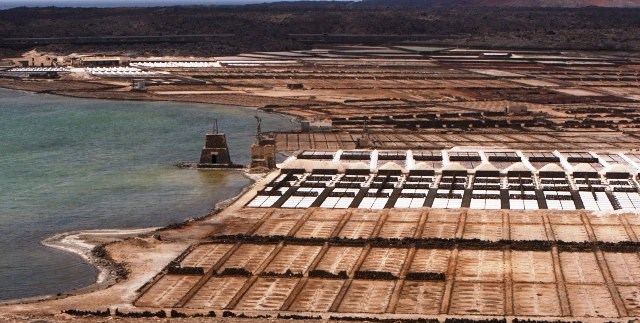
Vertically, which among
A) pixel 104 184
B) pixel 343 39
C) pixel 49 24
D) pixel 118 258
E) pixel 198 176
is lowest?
pixel 118 258

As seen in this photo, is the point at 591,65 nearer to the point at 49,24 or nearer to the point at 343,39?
the point at 343,39

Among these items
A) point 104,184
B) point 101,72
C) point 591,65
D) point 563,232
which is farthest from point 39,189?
point 591,65

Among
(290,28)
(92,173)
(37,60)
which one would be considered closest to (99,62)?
(37,60)

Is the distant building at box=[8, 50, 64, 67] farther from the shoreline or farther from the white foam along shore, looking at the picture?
the white foam along shore

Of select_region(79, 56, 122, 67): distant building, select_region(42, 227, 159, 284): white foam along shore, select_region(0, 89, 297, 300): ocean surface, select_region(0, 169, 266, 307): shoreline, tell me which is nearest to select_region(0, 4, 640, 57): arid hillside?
select_region(79, 56, 122, 67): distant building

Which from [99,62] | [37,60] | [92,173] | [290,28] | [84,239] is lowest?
[84,239]

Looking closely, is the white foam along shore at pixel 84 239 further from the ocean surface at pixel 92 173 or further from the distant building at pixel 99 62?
the distant building at pixel 99 62

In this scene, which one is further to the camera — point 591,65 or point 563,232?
point 591,65

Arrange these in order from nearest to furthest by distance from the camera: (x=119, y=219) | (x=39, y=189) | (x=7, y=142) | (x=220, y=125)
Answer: (x=119, y=219), (x=39, y=189), (x=7, y=142), (x=220, y=125)

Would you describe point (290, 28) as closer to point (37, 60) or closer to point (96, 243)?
point (37, 60)
